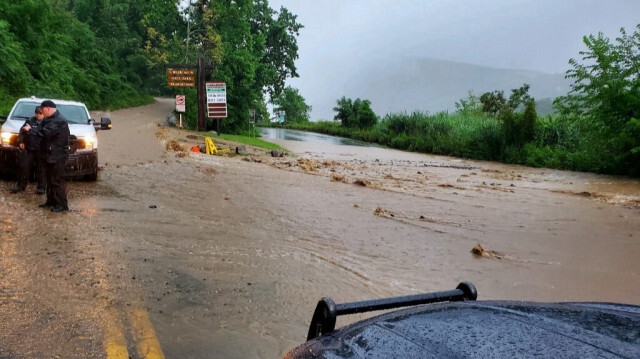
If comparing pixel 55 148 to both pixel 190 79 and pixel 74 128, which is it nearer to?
pixel 74 128

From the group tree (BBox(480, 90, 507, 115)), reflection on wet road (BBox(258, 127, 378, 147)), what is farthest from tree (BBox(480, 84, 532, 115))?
reflection on wet road (BBox(258, 127, 378, 147))

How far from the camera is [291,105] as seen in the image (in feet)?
311

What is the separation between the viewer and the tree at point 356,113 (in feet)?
185

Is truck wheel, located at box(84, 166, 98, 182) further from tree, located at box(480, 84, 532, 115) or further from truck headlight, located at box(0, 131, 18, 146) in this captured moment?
tree, located at box(480, 84, 532, 115)

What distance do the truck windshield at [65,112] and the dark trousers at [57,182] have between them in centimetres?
313

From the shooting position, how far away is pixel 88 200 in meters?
8.93

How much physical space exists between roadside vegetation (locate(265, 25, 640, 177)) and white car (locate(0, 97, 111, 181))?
53.7 feet

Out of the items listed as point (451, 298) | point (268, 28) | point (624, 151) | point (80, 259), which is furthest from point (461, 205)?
point (268, 28)

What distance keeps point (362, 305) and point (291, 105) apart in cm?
9414

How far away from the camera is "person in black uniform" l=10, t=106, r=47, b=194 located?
8336 mm

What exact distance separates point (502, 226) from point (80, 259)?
7.11m

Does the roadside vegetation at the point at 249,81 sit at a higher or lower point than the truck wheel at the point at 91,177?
higher

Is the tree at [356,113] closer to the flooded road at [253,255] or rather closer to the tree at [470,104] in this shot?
the tree at [470,104]

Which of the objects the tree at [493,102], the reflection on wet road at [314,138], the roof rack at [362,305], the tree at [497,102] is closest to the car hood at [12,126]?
the roof rack at [362,305]
